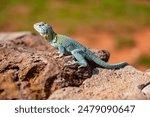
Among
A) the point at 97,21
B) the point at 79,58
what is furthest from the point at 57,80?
the point at 97,21

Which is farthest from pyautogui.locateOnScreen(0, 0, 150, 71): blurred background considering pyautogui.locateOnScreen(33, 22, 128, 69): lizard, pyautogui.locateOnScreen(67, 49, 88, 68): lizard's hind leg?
pyautogui.locateOnScreen(67, 49, 88, 68): lizard's hind leg

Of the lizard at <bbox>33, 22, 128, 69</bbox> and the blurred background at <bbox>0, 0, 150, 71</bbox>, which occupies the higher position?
the lizard at <bbox>33, 22, 128, 69</bbox>

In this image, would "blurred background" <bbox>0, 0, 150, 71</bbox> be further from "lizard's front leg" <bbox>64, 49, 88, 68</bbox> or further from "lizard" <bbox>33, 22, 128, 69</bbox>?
"lizard's front leg" <bbox>64, 49, 88, 68</bbox>

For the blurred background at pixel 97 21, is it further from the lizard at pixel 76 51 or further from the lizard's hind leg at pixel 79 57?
the lizard's hind leg at pixel 79 57

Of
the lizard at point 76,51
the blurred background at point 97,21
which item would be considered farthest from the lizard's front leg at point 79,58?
A: the blurred background at point 97,21

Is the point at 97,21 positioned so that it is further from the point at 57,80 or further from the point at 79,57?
the point at 57,80
